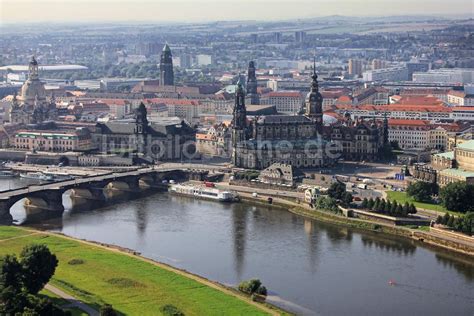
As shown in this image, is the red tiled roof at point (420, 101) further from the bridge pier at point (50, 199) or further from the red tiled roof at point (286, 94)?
the bridge pier at point (50, 199)

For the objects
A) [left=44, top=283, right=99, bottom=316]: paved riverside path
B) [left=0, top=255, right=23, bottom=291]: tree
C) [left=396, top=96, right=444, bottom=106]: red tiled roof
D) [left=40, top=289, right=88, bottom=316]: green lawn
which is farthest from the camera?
[left=396, top=96, right=444, bottom=106]: red tiled roof

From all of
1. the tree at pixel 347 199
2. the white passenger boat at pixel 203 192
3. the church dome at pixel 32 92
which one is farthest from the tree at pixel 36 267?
the church dome at pixel 32 92

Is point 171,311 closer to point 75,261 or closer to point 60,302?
point 60,302

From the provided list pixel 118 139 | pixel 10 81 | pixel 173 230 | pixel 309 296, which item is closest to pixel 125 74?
pixel 10 81

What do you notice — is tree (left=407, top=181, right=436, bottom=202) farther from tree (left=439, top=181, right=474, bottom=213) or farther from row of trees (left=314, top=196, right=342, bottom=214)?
row of trees (left=314, top=196, right=342, bottom=214)

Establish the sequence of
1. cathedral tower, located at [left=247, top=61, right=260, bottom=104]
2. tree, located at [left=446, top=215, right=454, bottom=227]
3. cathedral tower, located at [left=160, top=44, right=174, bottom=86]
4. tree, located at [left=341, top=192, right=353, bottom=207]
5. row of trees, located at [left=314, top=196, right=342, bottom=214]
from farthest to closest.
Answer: cathedral tower, located at [left=160, top=44, right=174, bottom=86] < cathedral tower, located at [left=247, top=61, right=260, bottom=104] < tree, located at [left=341, top=192, right=353, bottom=207] < row of trees, located at [left=314, top=196, right=342, bottom=214] < tree, located at [left=446, top=215, right=454, bottom=227]

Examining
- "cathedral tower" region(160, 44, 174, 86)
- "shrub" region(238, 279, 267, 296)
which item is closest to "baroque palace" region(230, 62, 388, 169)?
"shrub" region(238, 279, 267, 296)
